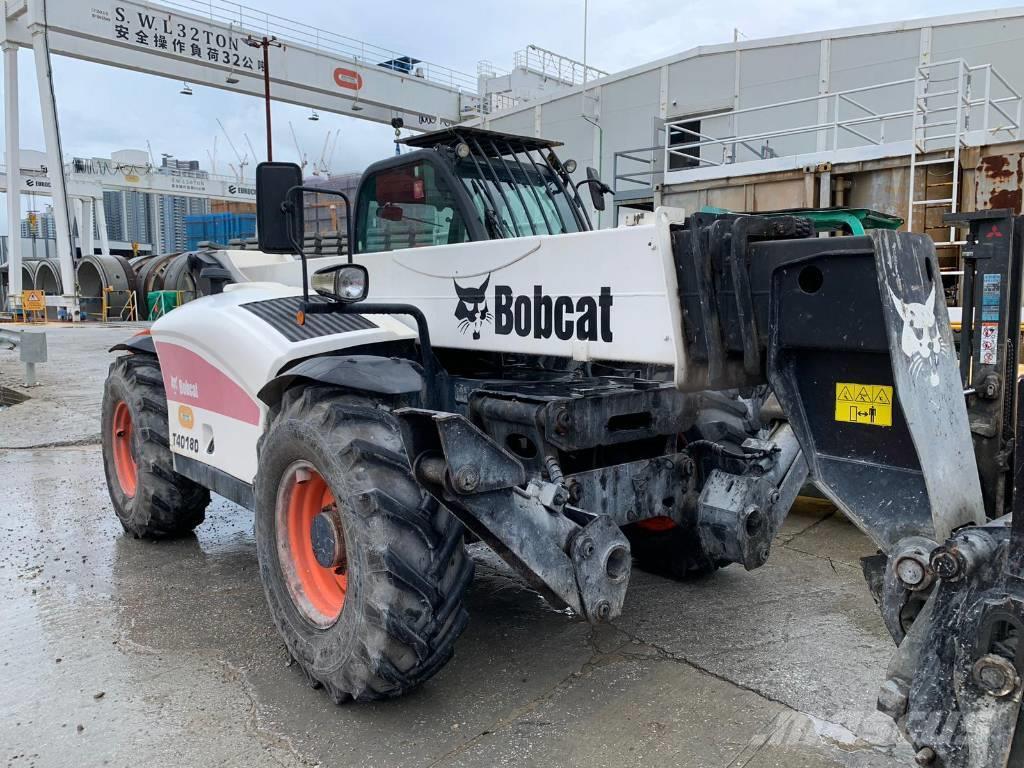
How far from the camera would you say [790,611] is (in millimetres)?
4164

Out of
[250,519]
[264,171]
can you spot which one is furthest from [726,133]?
[264,171]

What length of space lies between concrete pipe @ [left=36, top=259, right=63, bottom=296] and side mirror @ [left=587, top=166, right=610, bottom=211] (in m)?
30.9

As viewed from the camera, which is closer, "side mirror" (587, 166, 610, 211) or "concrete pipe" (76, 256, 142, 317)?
"side mirror" (587, 166, 610, 211)

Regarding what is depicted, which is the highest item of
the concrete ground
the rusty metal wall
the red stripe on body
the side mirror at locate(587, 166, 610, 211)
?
the rusty metal wall

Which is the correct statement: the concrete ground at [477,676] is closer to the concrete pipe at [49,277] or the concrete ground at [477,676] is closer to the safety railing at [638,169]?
the safety railing at [638,169]

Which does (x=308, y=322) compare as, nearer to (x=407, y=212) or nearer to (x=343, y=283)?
(x=343, y=283)

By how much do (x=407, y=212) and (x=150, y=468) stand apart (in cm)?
223

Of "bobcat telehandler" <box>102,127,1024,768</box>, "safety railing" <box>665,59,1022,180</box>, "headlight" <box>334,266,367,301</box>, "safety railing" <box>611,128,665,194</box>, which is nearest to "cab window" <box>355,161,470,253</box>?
"bobcat telehandler" <box>102,127,1024,768</box>

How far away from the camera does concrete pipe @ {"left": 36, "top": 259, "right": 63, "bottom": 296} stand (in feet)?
102

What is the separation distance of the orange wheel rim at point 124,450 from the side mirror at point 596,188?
3.25 metres

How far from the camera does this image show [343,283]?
3168mm

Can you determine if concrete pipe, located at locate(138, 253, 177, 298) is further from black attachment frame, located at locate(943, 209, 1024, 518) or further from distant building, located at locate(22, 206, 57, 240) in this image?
black attachment frame, located at locate(943, 209, 1024, 518)

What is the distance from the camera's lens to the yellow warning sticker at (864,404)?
238cm

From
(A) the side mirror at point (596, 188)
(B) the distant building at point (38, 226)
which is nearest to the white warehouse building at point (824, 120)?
(A) the side mirror at point (596, 188)
